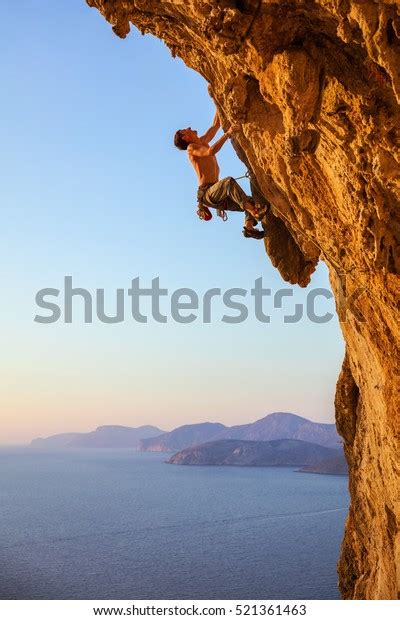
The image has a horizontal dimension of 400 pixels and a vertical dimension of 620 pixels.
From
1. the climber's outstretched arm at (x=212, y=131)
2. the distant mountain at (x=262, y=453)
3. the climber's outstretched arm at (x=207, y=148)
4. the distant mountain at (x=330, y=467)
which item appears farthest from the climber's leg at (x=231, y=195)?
the distant mountain at (x=262, y=453)

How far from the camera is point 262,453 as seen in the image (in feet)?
465

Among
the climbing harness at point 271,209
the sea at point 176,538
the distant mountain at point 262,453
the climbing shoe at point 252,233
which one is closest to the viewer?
the climbing harness at point 271,209

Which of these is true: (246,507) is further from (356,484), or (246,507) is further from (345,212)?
(345,212)

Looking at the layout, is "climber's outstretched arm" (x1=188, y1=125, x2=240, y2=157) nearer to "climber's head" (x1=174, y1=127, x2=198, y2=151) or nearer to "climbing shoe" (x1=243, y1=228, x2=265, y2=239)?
"climber's head" (x1=174, y1=127, x2=198, y2=151)

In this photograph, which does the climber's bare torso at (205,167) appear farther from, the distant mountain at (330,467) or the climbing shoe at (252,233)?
the distant mountain at (330,467)

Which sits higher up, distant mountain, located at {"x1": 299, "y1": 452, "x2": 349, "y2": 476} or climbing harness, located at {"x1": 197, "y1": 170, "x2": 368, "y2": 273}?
climbing harness, located at {"x1": 197, "y1": 170, "x2": 368, "y2": 273}

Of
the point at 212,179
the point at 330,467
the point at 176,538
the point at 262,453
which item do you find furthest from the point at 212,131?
the point at 262,453

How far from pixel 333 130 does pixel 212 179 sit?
3.58 m

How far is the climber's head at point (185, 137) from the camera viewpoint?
9.23 metres

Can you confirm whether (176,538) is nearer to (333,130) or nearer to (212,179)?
(212,179)

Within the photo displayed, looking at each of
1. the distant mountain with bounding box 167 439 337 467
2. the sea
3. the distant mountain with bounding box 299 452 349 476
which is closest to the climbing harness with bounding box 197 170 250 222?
the sea

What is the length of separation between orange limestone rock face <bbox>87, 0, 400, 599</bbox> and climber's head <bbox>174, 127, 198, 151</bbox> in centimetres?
76

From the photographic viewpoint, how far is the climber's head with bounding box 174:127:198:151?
9234mm

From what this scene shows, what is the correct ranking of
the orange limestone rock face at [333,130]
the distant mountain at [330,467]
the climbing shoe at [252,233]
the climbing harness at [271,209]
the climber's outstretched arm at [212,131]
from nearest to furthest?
the orange limestone rock face at [333,130], the climbing harness at [271,209], the climber's outstretched arm at [212,131], the climbing shoe at [252,233], the distant mountain at [330,467]
